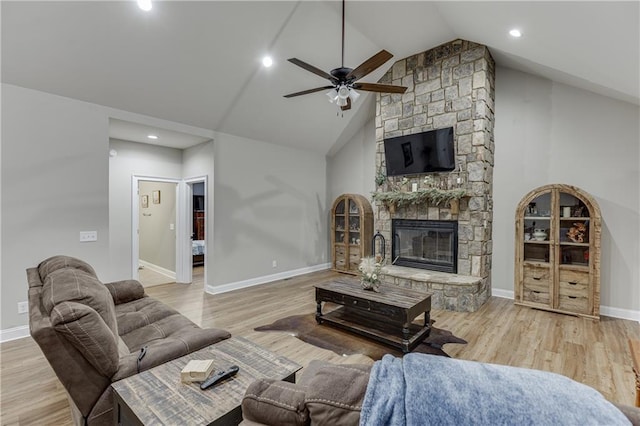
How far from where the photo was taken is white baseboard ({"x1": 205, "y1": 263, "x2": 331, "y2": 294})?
5.12m

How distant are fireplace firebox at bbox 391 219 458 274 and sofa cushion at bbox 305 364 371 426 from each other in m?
4.46

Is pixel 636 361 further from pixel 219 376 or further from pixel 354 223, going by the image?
pixel 354 223

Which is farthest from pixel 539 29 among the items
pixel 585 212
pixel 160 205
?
pixel 160 205

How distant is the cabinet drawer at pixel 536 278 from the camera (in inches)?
165

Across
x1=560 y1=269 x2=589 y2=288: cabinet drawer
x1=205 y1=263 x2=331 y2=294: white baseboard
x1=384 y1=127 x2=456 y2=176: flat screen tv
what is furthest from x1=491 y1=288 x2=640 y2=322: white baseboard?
x1=205 y1=263 x2=331 y2=294: white baseboard

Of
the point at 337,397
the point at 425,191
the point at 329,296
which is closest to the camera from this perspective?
the point at 337,397

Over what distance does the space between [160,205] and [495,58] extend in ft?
23.2

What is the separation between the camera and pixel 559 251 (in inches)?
162

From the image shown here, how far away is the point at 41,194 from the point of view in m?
3.50

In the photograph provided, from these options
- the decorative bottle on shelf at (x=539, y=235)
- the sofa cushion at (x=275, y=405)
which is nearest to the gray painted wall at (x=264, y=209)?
the decorative bottle on shelf at (x=539, y=235)

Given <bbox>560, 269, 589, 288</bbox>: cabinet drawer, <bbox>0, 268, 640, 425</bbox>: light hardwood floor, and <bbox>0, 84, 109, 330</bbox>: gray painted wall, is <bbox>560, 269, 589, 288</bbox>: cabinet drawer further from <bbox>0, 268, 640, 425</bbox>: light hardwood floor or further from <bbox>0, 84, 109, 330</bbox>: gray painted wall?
<bbox>0, 84, 109, 330</bbox>: gray painted wall

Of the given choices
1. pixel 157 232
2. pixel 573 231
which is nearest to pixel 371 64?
pixel 573 231

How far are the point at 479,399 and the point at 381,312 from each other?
8.38 ft

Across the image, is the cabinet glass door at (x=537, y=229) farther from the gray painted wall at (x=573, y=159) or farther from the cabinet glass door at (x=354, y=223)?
the cabinet glass door at (x=354, y=223)
